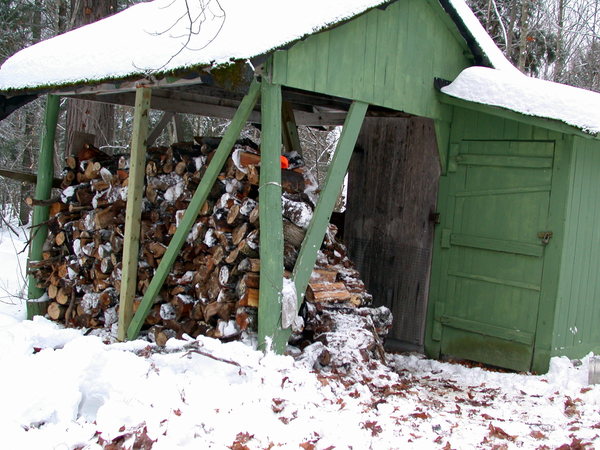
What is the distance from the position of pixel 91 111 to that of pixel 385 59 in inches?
205

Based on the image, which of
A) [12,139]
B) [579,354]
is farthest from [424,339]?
[12,139]

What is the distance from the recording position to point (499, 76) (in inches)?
243

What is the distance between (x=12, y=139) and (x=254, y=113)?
11869mm

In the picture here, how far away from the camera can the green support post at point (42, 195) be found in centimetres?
687

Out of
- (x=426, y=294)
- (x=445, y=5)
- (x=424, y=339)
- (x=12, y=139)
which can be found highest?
(x=445, y=5)

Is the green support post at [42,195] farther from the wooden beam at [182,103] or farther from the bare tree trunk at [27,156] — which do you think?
the bare tree trunk at [27,156]

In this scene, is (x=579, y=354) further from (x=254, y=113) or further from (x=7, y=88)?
(x=7, y=88)

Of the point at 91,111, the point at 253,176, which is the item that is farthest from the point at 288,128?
the point at 91,111

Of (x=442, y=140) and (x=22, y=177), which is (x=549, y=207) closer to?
(x=442, y=140)

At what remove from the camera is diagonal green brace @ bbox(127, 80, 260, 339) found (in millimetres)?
4695

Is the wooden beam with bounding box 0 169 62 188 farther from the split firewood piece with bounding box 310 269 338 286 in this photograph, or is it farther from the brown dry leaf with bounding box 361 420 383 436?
the brown dry leaf with bounding box 361 420 383 436

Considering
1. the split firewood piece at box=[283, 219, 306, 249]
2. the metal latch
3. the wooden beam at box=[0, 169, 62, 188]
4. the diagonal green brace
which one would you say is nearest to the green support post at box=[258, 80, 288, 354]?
the diagonal green brace

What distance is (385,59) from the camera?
5699 mm

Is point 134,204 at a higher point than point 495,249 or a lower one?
higher
